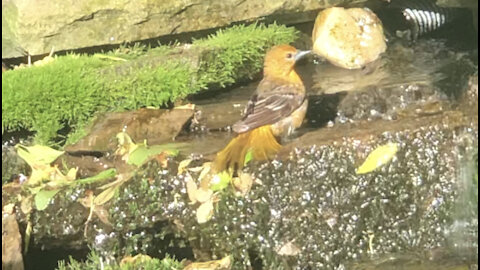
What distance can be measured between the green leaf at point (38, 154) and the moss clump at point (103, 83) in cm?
12

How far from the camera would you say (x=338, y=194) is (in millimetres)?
3770

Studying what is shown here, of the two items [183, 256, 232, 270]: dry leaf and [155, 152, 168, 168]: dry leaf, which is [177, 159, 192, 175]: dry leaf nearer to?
[155, 152, 168, 168]: dry leaf

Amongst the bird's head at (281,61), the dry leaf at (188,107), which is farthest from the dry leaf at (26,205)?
the bird's head at (281,61)

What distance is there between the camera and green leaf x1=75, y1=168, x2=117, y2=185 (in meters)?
3.70

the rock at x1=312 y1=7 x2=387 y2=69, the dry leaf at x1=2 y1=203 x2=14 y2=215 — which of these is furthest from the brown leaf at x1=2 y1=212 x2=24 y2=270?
the rock at x1=312 y1=7 x2=387 y2=69

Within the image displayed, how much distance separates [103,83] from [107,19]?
0.48m

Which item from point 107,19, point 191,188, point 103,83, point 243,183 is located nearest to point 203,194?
point 191,188

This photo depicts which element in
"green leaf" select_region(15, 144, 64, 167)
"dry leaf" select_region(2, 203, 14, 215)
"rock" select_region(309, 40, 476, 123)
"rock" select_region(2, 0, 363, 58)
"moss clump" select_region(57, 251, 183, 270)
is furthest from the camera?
"rock" select_region(2, 0, 363, 58)

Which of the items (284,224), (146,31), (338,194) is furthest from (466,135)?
(146,31)

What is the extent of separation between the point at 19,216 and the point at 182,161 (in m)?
0.67

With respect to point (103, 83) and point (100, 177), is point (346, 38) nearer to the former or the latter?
point (103, 83)

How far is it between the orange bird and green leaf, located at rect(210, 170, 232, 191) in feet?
0.08

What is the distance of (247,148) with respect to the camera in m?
3.73

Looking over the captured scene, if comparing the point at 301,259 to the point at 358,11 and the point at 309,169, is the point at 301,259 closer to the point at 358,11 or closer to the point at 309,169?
the point at 309,169
